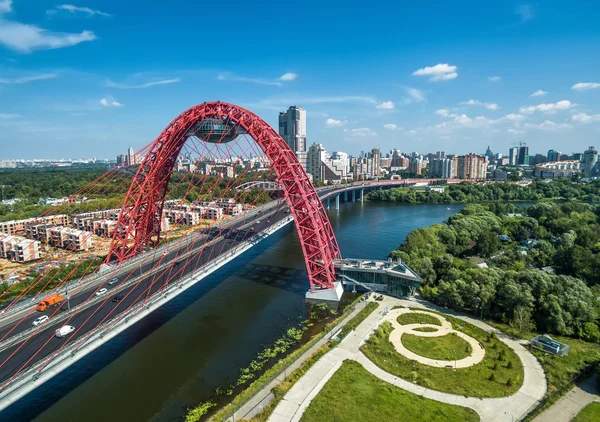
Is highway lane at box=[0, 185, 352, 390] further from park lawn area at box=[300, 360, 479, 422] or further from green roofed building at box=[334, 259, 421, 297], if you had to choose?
park lawn area at box=[300, 360, 479, 422]

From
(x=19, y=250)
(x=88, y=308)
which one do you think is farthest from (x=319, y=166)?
(x=88, y=308)

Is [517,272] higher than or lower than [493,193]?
lower

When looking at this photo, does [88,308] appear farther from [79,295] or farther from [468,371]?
[468,371]

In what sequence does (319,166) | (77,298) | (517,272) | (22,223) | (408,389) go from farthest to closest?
(319,166) → (22,223) → (517,272) → (77,298) → (408,389)

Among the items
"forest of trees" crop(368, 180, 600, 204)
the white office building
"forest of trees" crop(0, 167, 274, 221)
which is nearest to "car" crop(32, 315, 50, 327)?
"forest of trees" crop(0, 167, 274, 221)

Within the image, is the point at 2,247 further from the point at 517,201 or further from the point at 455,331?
the point at 517,201

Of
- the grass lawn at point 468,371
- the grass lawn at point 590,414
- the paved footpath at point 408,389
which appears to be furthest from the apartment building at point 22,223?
the grass lawn at point 590,414
